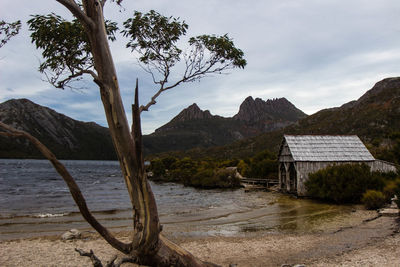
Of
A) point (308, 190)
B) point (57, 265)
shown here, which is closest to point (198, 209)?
point (308, 190)

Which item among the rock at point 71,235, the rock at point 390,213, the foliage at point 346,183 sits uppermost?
the foliage at point 346,183

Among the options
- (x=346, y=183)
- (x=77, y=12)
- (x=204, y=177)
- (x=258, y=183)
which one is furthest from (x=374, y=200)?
(x=204, y=177)

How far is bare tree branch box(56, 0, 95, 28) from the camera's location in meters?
4.75

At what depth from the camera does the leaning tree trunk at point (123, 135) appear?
16.5ft

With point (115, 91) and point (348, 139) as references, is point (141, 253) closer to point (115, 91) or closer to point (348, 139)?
point (115, 91)

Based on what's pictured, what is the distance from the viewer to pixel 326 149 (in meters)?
25.7

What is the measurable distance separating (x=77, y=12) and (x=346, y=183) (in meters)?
22.0

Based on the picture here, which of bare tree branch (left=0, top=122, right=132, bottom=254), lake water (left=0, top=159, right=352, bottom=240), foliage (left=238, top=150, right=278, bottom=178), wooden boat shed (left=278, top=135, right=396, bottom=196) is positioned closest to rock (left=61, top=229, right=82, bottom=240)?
lake water (left=0, top=159, right=352, bottom=240)

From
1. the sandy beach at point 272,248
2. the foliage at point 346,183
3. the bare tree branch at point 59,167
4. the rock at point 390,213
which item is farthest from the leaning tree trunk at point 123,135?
the foliage at point 346,183

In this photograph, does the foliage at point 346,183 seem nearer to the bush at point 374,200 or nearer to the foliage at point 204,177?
the bush at point 374,200

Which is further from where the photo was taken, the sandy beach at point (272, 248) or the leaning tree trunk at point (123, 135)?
the sandy beach at point (272, 248)

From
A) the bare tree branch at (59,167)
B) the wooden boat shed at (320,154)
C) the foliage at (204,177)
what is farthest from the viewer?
the foliage at (204,177)

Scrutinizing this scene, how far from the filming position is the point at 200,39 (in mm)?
9352

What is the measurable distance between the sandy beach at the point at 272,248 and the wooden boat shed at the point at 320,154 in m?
10.6
